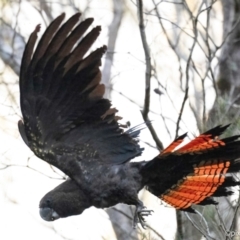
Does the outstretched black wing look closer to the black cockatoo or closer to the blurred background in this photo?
Result: the black cockatoo

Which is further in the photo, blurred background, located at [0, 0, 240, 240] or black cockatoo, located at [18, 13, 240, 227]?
blurred background, located at [0, 0, 240, 240]

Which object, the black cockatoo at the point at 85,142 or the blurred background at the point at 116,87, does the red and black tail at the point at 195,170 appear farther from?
the blurred background at the point at 116,87

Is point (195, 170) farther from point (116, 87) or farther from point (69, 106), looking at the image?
point (116, 87)

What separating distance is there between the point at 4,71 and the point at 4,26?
0.29 m

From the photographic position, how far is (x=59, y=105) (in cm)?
303

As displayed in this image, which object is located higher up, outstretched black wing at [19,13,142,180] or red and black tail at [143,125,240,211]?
outstretched black wing at [19,13,142,180]

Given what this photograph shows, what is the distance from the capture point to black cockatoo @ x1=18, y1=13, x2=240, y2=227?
2.93 m

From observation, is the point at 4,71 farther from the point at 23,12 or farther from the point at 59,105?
the point at 59,105

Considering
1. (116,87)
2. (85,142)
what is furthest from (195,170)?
(116,87)

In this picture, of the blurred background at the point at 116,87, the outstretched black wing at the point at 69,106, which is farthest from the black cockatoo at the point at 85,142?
the blurred background at the point at 116,87

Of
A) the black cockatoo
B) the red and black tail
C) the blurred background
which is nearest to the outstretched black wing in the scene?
the black cockatoo

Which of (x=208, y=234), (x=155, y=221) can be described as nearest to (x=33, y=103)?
(x=208, y=234)

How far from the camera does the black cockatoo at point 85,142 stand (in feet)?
9.61

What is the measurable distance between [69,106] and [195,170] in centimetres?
51
